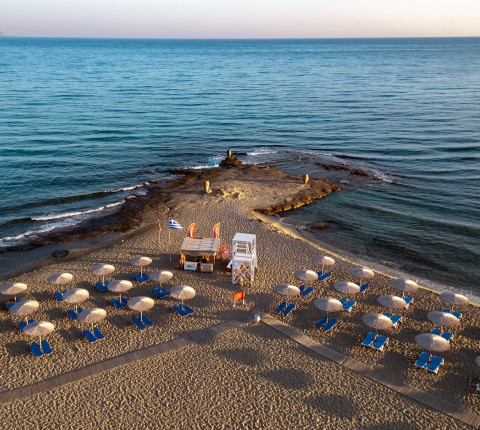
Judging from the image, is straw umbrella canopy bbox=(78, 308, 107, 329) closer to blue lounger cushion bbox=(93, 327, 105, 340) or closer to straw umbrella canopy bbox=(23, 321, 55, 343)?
blue lounger cushion bbox=(93, 327, 105, 340)

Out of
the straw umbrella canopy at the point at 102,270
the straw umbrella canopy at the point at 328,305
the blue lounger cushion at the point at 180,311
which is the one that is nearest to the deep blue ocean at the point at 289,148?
the straw umbrella canopy at the point at 328,305

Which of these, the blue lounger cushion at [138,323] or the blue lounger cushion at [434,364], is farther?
the blue lounger cushion at [138,323]

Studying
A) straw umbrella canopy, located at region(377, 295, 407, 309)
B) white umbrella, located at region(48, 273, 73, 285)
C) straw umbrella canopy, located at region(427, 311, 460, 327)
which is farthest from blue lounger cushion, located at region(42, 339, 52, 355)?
straw umbrella canopy, located at region(427, 311, 460, 327)

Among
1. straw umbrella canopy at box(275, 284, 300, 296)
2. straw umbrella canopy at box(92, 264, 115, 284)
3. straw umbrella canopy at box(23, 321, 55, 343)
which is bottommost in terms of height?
straw umbrella canopy at box(23, 321, 55, 343)

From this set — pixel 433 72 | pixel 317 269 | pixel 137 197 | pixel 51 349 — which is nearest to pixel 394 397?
pixel 317 269

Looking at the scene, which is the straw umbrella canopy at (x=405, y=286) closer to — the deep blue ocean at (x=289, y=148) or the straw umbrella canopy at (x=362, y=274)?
the straw umbrella canopy at (x=362, y=274)

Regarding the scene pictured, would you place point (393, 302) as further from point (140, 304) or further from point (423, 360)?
point (140, 304)
